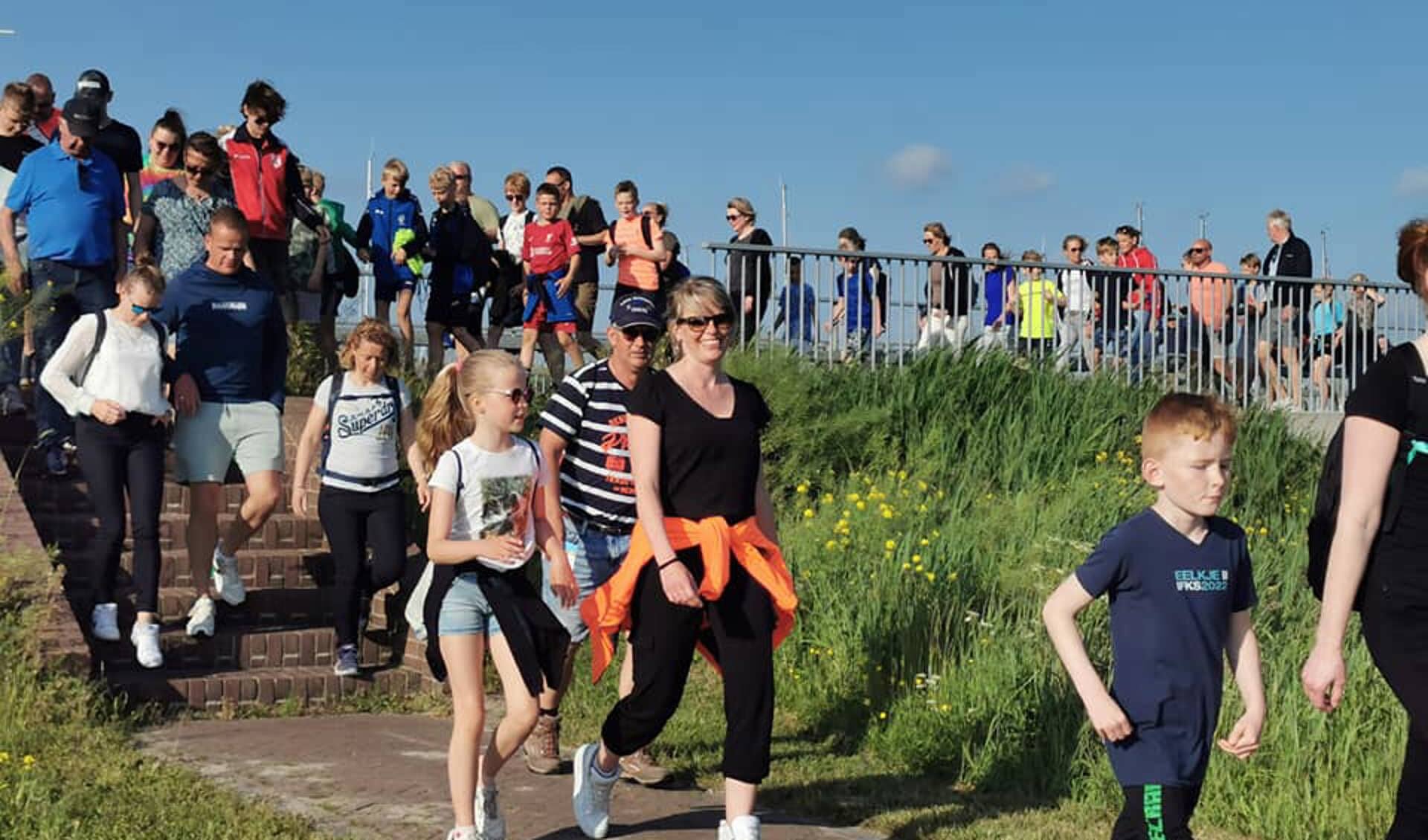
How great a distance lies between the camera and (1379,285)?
760 inches

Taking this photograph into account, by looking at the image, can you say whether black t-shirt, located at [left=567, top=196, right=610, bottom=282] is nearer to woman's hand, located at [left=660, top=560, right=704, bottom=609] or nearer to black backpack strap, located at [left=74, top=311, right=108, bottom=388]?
black backpack strap, located at [left=74, top=311, right=108, bottom=388]

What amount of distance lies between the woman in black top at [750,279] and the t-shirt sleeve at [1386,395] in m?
10.4

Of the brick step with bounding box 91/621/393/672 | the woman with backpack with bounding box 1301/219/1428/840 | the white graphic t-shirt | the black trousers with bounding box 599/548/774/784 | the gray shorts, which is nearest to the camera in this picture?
the woman with backpack with bounding box 1301/219/1428/840

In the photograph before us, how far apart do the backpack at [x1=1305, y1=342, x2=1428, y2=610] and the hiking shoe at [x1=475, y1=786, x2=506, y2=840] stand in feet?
8.67

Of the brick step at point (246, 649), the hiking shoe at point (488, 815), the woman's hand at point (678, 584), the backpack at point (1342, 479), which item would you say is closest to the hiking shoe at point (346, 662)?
the brick step at point (246, 649)

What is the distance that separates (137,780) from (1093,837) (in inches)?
136

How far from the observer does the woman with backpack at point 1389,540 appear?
4.57m

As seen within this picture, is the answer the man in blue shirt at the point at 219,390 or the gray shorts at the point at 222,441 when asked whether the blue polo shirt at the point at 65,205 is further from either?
the gray shorts at the point at 222,441

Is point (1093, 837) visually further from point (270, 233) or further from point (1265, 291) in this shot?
point (1265, 291)

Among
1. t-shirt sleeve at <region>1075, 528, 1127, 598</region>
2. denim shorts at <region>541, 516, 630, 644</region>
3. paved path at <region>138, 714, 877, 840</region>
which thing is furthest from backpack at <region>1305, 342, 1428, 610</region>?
denim shorts at <region>541, 516, 630, 644</region>

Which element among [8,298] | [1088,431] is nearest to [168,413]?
[8,298]

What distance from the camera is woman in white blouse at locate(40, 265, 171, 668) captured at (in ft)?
28.6

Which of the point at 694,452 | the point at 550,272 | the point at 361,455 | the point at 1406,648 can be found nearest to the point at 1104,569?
the point at 1406,648

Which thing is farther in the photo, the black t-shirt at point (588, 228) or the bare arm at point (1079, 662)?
the black t-shirt at point (588, 228)
